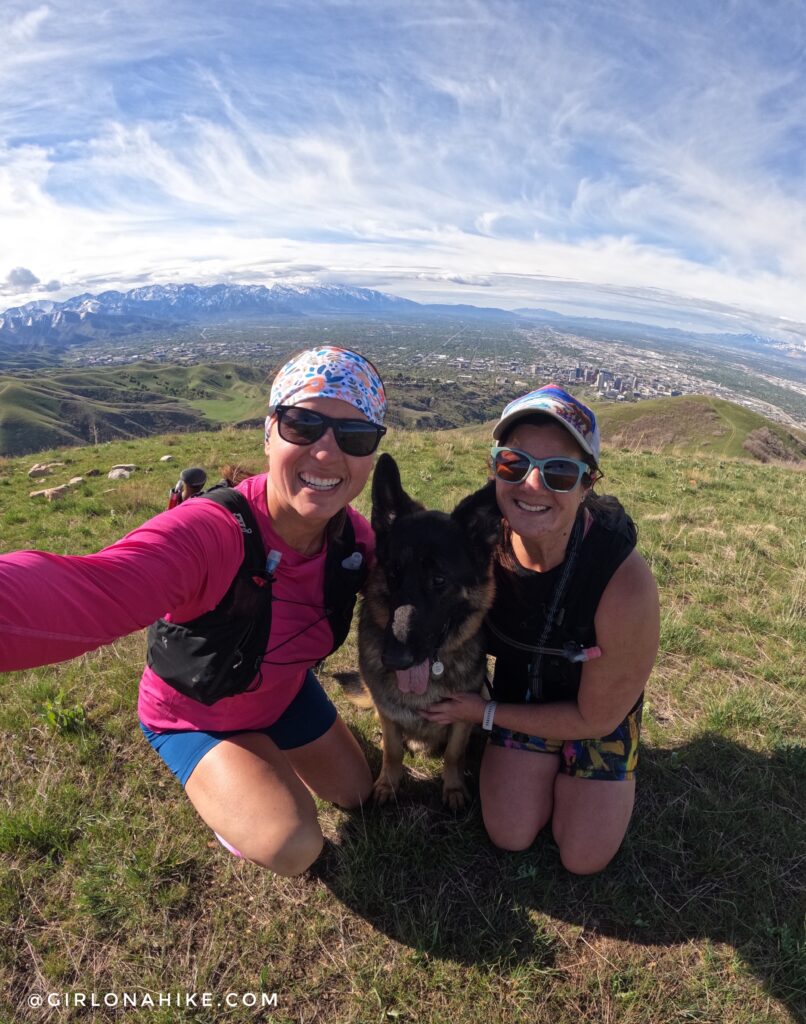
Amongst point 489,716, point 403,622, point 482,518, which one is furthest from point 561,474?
point 489,716

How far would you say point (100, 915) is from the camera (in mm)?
2691

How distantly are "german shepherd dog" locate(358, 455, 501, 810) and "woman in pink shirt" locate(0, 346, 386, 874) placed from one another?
31 cm

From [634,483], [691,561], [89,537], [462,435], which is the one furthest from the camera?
[462,435]

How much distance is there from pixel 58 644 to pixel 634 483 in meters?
12.6

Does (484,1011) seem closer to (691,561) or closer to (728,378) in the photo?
(691,561)

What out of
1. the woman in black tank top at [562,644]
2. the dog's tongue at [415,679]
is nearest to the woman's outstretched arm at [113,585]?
the dog's tongue at [415,679]

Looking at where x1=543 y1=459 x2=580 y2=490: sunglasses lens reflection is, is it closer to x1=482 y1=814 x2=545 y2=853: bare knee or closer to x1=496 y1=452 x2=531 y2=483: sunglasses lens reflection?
x1=496 y1=452 x2=531 y2=483: sunglasses lens reflection

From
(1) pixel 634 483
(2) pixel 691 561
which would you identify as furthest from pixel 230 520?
(1) pixel 634 483

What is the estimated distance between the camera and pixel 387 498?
3438 millimetres

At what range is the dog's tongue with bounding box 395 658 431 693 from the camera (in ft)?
10.9

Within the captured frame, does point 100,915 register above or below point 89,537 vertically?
above

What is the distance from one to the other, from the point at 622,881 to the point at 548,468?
2.74 meters

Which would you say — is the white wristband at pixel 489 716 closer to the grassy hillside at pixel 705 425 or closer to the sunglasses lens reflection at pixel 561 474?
the sunglasses lens reflection at pixel 561 474

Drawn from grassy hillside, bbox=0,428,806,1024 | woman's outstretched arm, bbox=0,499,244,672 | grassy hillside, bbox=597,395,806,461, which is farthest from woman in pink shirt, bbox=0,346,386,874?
grassy hillside, bbox=597,395,806,461
